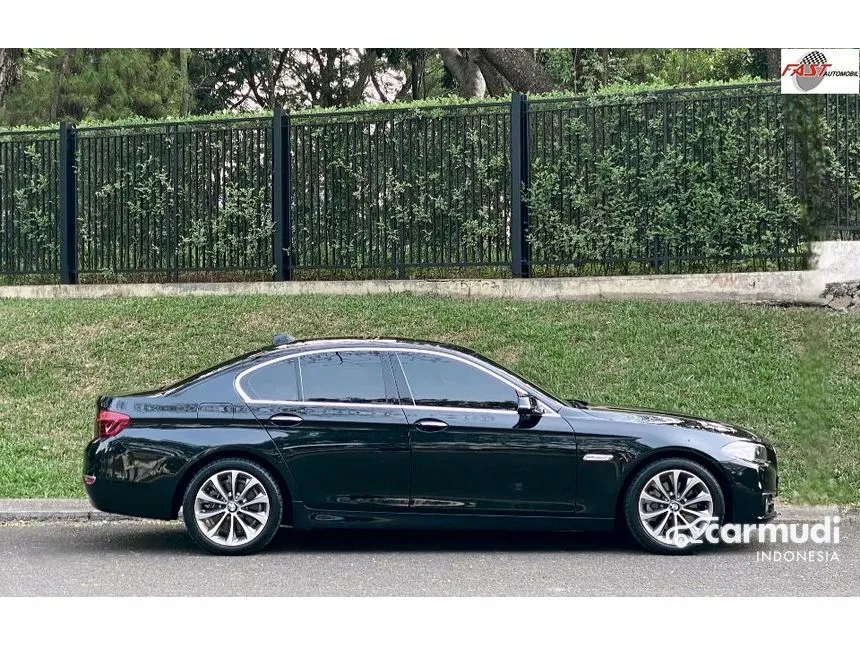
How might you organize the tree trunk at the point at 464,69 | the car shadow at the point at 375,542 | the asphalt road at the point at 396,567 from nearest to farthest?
the asphalt road at the point at 396,567 < the car shadow at the point at 375,542 < the tree trunk at the point at 464,69

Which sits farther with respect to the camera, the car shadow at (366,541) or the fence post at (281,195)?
the fence post at (281,195)

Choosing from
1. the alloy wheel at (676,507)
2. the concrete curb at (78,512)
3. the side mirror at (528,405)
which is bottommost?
the concrete curb at (78,512)

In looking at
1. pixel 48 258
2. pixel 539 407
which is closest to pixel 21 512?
pixel 539 407

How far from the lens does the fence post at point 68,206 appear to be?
1686cm

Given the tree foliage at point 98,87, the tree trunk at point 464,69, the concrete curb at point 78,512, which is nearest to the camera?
the concrete curb at point 78,512

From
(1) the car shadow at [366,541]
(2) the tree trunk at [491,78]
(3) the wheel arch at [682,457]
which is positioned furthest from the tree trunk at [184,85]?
(3) the wheel arch at [682,457]

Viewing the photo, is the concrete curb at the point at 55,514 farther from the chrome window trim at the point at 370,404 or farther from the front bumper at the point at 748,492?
the front bumper at the point at 748,492

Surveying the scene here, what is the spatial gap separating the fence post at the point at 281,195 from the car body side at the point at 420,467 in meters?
8.13

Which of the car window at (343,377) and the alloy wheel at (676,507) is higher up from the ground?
the car window at (343,377)

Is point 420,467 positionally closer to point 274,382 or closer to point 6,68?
point 274,382

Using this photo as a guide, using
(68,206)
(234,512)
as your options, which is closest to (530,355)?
(234,512)

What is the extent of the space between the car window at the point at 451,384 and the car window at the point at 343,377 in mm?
208

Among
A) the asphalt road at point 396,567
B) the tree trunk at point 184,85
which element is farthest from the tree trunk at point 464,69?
the asphalt road at point 396,567

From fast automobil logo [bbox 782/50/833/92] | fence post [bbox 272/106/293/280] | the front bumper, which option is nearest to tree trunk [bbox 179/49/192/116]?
fence post [bbox 272/106/293/280]
